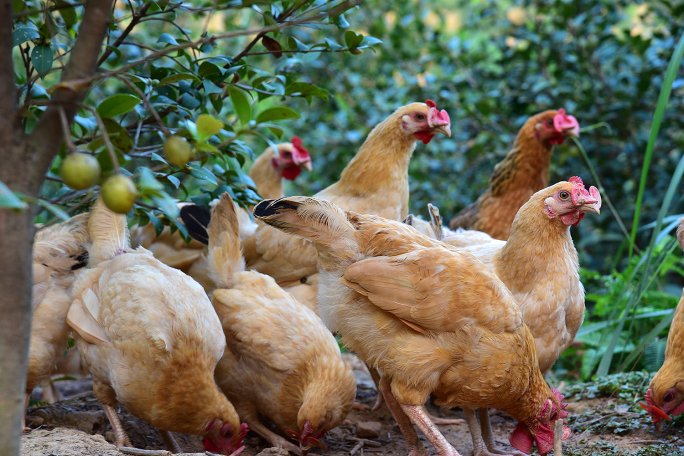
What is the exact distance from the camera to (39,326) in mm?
2984

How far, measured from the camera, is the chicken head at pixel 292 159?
488 centimetres

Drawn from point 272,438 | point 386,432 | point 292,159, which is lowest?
point 386,432

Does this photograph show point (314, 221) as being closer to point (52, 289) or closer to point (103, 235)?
point (103, 235)

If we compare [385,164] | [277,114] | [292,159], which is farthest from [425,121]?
[277,114]

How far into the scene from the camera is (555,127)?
462 centimetres

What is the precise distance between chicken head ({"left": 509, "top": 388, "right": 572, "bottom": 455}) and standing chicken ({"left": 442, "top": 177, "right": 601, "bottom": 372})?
0.97 feet

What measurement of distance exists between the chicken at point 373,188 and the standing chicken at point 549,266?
3.31ft

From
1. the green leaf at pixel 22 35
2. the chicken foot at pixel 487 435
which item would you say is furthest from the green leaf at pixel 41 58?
the chicken foot at pixel 487 435

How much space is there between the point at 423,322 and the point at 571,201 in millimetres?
1096

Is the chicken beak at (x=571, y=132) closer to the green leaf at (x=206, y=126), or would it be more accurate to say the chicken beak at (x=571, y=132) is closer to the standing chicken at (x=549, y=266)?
the standing chicken at (x=549, y=266)

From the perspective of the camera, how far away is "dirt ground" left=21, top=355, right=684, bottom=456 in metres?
2.84

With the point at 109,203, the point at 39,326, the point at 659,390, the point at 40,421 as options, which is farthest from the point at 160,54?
the point at 659,390

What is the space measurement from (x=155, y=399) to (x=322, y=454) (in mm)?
1042

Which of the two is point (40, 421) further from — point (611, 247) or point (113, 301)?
point (611, 247)
